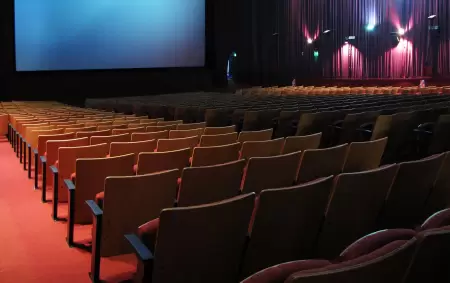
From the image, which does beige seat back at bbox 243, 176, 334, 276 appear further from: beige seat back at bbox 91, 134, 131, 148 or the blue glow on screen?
the blue glow on screen

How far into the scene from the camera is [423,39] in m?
16.9

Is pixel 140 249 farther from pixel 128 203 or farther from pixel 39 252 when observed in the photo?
pixel 39 252

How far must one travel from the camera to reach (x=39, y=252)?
3.00 metres

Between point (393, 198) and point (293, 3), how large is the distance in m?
20.0

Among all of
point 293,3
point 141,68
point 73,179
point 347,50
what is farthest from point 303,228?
point 293,3

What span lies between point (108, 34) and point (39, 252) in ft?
47.5

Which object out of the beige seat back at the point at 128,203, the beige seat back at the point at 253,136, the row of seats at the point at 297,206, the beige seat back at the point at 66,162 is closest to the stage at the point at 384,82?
the beige seat back at the point at 253,136

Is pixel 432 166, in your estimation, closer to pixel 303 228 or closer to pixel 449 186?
pixel 449 186

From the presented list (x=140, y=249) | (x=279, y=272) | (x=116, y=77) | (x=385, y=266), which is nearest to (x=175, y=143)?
(x=140, y=249)

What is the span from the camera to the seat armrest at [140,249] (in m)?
1.90

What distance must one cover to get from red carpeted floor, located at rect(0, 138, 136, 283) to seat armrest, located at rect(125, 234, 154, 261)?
623 millimetres

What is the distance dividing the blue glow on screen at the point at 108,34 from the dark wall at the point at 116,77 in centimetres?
33

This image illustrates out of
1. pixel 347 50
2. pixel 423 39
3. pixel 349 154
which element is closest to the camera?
pixel 349 154

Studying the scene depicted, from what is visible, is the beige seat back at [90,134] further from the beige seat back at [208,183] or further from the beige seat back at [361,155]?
the beige seat back at [361,155]
